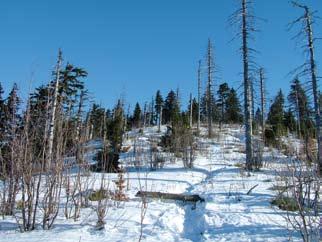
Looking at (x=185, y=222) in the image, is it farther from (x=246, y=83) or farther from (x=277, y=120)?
(x=277, y=120)

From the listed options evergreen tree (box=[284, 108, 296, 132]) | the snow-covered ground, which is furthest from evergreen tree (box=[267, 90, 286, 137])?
the snow-covered ground

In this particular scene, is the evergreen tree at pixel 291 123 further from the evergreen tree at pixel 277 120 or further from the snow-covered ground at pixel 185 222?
the snow-covered ground at pixel 185 222

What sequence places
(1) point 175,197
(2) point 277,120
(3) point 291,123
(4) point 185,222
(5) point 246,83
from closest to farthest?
(3) point 291,123
(4) point 185,222
(1) point 175,197
(5) point 246,83
(2) point 277,120

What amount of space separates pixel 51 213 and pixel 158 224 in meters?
1.92

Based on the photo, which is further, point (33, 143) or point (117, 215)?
point (117, 215)

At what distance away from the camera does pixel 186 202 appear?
8.84 m

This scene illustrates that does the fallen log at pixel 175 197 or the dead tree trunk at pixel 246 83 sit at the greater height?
the dead tree trunk at pixel 246 83

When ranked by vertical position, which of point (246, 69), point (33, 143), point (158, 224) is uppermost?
point (246, 69)

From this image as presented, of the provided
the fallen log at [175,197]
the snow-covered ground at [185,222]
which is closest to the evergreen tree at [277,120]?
the snow-covered ground at [185,222]

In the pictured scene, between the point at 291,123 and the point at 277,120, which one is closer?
the point at 291,123

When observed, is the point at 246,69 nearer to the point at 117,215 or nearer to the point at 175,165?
the point at 175,165

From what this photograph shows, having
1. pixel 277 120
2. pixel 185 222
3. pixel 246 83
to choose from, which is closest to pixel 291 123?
pixel 185 222

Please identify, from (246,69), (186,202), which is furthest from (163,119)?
(186,202)


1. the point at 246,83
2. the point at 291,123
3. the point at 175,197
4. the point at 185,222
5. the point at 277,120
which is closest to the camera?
the point at 291,123
